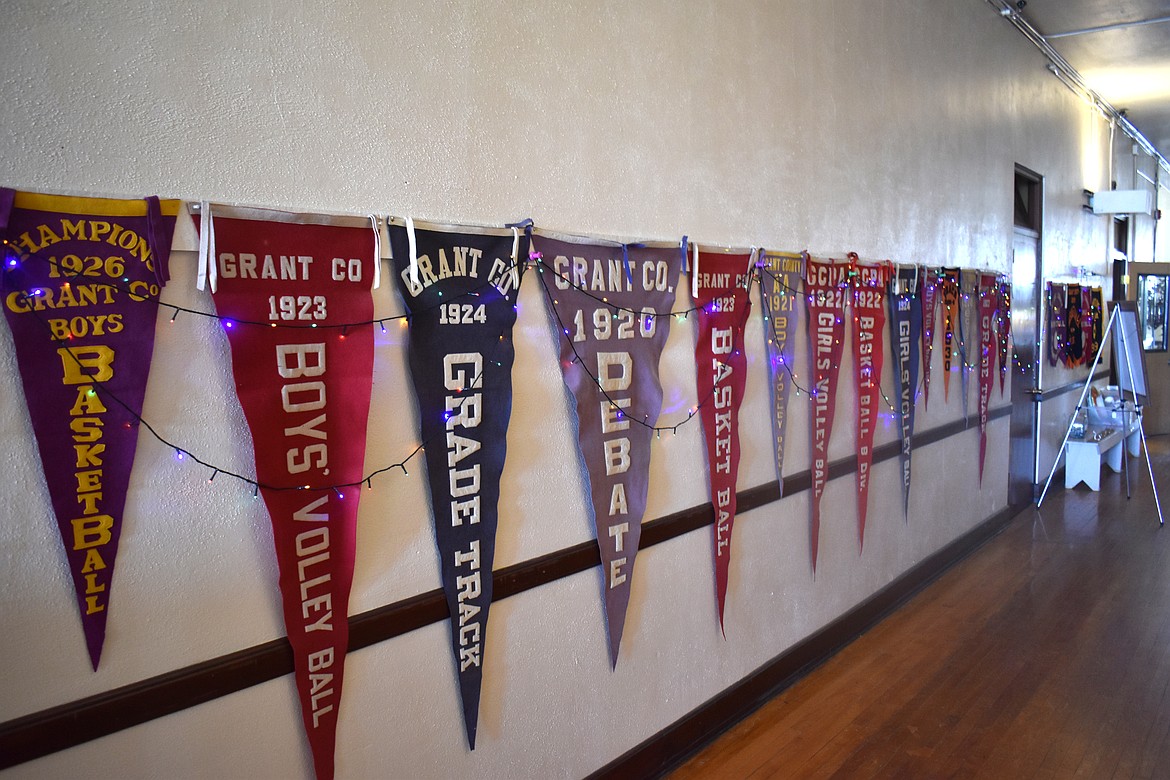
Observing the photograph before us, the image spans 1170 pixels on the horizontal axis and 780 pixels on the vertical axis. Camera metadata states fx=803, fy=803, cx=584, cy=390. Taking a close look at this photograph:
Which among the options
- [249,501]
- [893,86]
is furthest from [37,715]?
[893,86]

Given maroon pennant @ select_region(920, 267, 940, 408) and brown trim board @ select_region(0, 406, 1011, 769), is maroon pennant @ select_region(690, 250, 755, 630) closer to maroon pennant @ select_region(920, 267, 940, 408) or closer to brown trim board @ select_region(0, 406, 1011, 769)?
brown trim board @ select_region(0, 406, 1011, 769)

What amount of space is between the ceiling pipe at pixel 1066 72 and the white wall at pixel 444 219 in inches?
74.2

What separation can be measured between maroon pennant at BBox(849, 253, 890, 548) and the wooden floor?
0.66m

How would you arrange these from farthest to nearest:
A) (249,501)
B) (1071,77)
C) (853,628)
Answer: (1071,77) → (853,628) → (249,501)

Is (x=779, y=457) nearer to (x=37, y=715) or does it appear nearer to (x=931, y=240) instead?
(x=931, y=240)

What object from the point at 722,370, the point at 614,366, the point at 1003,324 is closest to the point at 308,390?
the point at 614,366

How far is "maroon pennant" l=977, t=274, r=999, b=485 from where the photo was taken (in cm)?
506

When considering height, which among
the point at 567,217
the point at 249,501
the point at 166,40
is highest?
the point at 166,40

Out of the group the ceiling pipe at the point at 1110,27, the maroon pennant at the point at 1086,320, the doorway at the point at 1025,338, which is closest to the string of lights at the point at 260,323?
the doorway at the point at 1025,338

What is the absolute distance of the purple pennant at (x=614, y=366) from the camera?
221 centimetres

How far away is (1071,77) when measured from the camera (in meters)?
6.61

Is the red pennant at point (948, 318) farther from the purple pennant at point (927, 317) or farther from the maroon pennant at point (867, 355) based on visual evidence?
the maroon pennant at point (867, 355)

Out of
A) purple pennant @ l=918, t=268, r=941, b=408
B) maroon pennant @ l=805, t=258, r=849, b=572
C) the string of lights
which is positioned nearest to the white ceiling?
purple pennant @ l=918, t=268, r=941, b=408

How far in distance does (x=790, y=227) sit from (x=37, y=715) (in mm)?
2803
